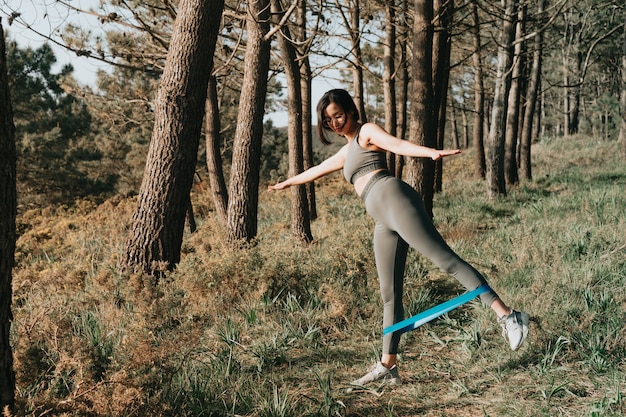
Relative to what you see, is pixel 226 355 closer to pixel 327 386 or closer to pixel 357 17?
pixel 327 386

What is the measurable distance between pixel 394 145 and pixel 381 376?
64.2 inches

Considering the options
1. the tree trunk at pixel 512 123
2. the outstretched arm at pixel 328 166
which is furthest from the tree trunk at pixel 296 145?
the tree trunk at pixel 512 123

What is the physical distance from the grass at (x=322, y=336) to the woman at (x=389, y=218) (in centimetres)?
35

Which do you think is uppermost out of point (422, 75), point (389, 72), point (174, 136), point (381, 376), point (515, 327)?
point (389, 72)

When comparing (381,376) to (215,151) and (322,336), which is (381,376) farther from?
(215,151)

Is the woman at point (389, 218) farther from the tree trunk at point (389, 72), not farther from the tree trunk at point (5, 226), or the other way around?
the tree trunk at point (389, 72)

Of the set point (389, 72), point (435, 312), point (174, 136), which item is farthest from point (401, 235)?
point (389, 72)

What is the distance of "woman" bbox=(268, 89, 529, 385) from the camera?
3113 mm

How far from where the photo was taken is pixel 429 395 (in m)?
3.28

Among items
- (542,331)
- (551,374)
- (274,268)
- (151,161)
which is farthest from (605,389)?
(151,161)

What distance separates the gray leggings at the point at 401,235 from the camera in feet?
10.2

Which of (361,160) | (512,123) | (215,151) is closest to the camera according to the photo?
(361,160)

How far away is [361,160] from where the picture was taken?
332 cm

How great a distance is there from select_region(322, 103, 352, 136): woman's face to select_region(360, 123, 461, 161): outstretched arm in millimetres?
150
